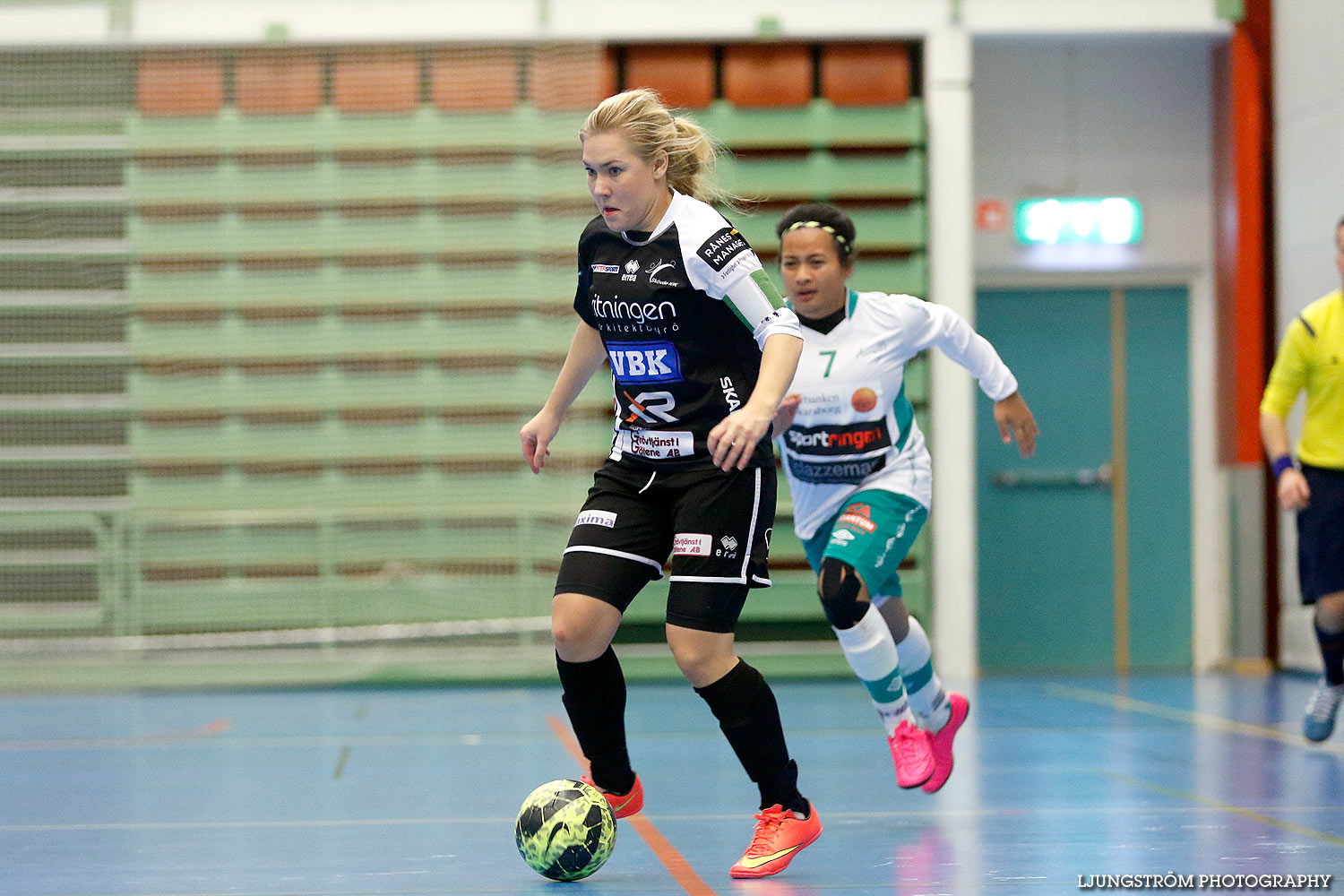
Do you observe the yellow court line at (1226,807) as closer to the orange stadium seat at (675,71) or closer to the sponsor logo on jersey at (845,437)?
the sponsor logo on jersey at (845,437)

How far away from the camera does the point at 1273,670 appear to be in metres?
8.79

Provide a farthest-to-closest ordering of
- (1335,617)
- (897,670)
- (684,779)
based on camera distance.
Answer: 1. (1335,617)
2. (684,779)
3. (897,670)

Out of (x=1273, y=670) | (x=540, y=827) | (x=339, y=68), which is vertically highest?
(x=339, y=68)

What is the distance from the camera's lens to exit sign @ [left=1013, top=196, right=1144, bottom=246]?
9.12 m

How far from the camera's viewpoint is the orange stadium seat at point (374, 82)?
8.65 metres

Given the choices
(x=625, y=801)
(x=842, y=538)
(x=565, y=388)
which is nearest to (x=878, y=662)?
(x=842, y=538)

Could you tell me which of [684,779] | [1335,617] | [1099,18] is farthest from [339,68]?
[1335,617]

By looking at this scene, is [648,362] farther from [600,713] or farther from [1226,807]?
[1226,807]

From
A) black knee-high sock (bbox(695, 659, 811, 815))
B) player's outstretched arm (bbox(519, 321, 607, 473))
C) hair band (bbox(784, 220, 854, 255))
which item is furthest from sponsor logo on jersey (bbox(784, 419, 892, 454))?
black knee-high sock (bbox(695, 659, 811, 815))

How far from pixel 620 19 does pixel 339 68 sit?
176cm

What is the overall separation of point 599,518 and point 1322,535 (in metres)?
3.23

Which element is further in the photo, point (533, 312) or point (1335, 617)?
point (533, 312)

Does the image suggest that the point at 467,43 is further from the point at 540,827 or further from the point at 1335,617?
the point at 540,827

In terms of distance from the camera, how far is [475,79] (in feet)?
28.4
